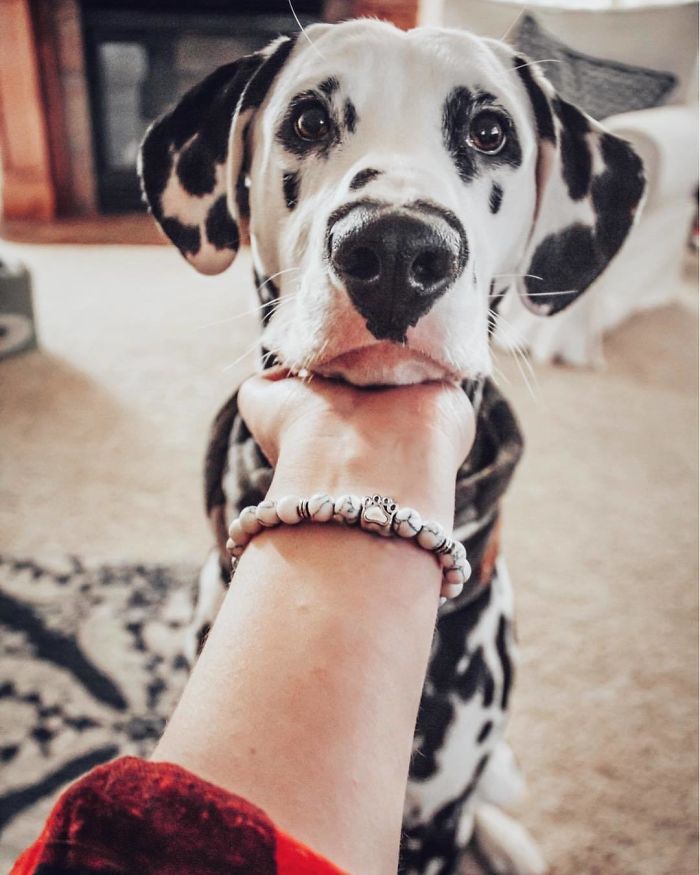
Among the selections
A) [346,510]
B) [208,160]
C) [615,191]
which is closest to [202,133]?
[208,160]

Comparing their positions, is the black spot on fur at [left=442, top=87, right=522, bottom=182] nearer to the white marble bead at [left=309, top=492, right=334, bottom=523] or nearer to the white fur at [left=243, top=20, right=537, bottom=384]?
the white fur at [left=243, top=20, right=537, bottom=384]

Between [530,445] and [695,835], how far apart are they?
4.29ft

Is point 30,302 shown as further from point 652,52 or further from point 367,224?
point 652,52

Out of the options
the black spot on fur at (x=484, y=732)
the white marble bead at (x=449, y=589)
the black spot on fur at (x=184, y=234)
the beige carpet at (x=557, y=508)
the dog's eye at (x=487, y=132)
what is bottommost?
the beige carpet at (x=557, y=508)

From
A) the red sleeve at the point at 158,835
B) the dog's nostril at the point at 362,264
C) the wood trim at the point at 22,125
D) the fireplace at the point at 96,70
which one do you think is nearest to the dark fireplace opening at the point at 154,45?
the fireplace at the point at 96,70

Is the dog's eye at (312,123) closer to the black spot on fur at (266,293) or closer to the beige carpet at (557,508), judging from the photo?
the black spot on fur at (266,293)

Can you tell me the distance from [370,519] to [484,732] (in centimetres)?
55

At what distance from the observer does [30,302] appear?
102 inches

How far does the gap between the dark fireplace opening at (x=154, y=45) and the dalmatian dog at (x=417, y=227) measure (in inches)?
146

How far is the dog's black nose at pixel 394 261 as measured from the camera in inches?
26.4

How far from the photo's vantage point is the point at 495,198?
902 mm

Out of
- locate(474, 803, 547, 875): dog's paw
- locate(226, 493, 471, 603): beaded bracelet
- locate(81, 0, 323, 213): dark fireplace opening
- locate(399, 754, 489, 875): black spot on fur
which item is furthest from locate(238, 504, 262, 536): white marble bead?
locate(81, 0, 323, 213): dark fireplace opening

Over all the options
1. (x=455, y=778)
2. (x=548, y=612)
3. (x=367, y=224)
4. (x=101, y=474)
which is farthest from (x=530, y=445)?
(x=367, y=224)

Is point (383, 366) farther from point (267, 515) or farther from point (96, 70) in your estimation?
point (96, 70)
